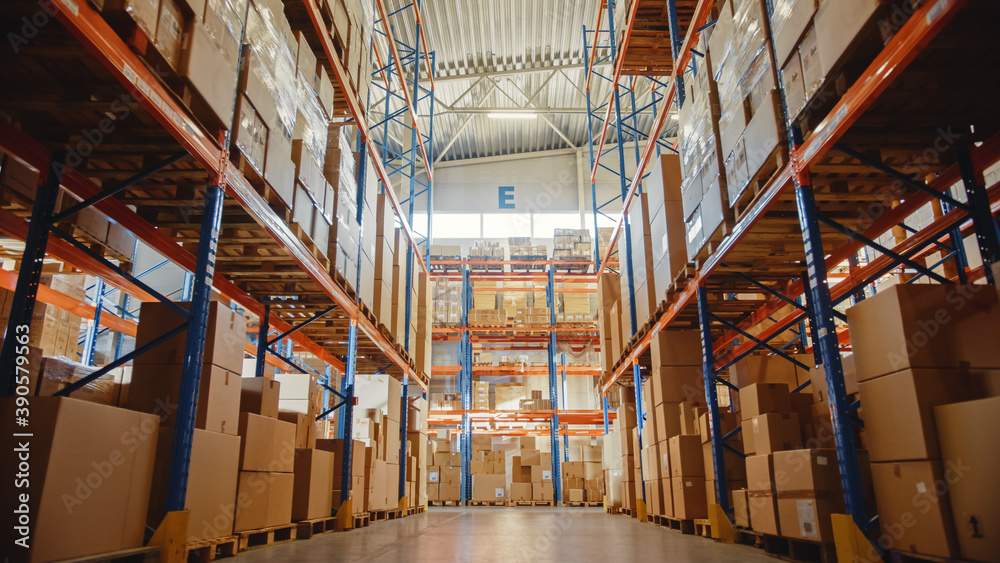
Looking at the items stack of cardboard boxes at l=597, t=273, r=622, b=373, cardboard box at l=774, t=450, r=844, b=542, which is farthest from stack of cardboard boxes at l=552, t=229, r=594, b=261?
cardboard box at l=774, t=450, r=844, b=542

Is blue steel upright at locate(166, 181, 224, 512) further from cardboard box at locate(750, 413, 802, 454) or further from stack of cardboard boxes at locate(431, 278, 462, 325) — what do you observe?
stack of cardboard boxes at locate(431, 278, 462, 325)

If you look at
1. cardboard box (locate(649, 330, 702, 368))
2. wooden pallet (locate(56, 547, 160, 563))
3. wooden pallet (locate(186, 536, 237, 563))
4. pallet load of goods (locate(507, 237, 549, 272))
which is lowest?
wooden pallet (locate(186, 536, 237, 563))

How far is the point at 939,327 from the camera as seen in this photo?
11.1 ft

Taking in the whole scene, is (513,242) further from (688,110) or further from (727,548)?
(727,548)

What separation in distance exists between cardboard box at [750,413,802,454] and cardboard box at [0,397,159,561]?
449cm

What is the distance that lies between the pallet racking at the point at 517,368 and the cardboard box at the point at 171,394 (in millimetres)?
11777

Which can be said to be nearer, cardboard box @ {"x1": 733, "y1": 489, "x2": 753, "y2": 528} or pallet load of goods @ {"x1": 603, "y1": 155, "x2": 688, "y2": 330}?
cardboard box @ {"x1": 733, "y1": 489, "x2": 753, "y2": 528}

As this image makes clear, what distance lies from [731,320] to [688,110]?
3.14 m

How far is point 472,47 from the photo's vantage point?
17.2 meters

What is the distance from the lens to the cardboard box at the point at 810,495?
4.05m

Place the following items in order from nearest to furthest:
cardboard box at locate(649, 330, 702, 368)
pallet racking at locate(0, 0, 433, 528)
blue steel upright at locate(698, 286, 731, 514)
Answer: pallet racking at locate(0, 0, 433, 528), blue steel upright at locate(698, 286, 731, 514), cardboard box at locate(649, 330, 702, 368)

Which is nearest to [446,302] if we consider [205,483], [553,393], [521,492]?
[553,393]

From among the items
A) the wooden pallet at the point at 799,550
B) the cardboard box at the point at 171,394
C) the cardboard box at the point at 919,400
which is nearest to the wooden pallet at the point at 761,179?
the cardboard box at the point at 919,400

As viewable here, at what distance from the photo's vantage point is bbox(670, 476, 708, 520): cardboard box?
6.59 meters
